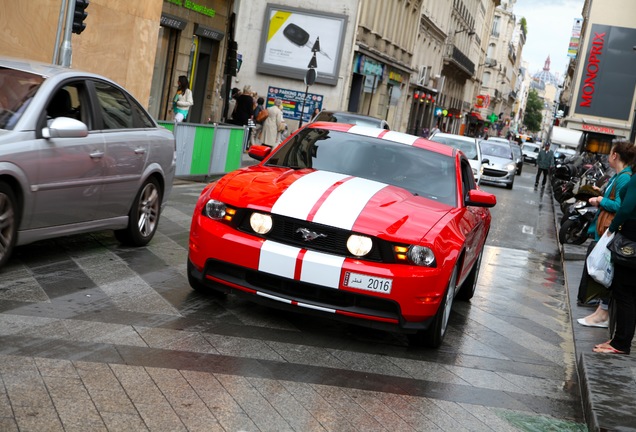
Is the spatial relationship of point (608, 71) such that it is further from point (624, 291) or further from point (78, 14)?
point (624, 291)

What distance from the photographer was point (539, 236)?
742 inches

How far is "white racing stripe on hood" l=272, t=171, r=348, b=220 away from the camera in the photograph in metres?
6.90

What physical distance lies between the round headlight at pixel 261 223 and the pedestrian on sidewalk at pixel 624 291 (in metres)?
2.68

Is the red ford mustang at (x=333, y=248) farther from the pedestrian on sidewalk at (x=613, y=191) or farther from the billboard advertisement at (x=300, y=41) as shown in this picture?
the billboard advertisement at (x=300, y=41)

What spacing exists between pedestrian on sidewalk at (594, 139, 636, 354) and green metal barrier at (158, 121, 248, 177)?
29.0 ft

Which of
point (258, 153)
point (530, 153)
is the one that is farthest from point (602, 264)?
point (530, 153)

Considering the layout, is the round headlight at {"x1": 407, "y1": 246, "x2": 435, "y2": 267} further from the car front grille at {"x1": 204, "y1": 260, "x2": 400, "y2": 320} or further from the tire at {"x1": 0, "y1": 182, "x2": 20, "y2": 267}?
the tire at {"x1": 0, "y1": 182, "x2": 20, "y2": 267}

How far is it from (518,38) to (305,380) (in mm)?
172826

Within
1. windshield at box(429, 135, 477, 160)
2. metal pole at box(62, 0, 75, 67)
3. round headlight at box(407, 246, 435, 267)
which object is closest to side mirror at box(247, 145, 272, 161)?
round headlight at box(407, 246, 435, 267)

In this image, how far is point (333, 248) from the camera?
681cm

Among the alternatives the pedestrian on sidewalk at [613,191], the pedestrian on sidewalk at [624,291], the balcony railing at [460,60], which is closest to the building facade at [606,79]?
the balcony railing at [460,60]

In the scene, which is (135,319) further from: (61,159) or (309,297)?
(61,159)

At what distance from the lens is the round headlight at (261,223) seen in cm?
695

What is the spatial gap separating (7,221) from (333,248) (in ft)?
8.34
